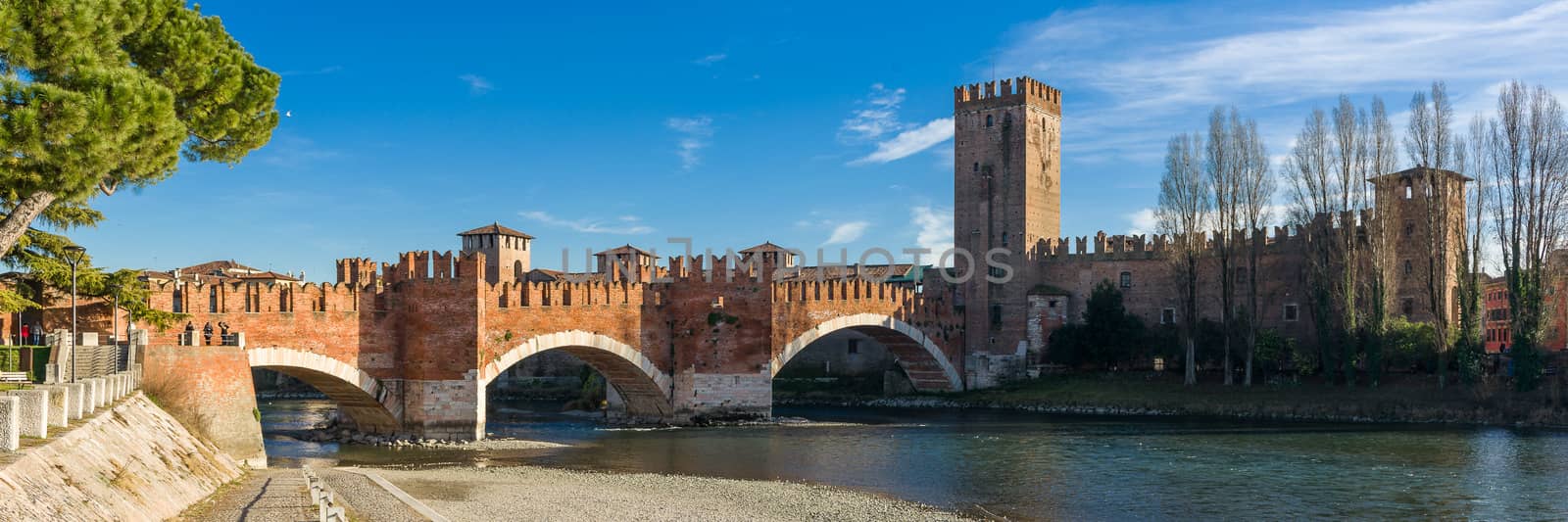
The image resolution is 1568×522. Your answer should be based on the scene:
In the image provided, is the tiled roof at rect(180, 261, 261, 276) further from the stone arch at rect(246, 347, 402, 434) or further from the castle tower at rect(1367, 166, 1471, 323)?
the castle tower at rect(1367, 166, 1471, 323)

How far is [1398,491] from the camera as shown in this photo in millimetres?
19719

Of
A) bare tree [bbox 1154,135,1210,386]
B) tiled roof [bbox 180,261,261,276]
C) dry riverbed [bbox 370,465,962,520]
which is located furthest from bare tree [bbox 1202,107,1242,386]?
tiled roof [bbox 180,261,261,276]

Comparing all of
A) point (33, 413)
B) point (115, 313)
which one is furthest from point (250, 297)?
point (33, 413)

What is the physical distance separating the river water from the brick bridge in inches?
58.0

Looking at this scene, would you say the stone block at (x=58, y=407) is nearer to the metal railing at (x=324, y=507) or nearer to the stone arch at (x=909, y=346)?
the metal railing at (x=324, y=507)

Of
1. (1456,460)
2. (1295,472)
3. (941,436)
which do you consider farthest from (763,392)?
(1456,460)

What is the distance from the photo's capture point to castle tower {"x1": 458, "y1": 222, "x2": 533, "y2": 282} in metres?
55.8

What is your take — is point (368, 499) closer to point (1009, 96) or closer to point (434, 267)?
point (434, 267)

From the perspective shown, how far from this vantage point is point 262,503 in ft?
41.5

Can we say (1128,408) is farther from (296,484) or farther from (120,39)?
(120,39)

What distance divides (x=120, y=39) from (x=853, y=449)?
16912 millimetres

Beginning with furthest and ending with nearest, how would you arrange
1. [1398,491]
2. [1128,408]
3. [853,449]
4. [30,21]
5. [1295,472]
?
[1128,408], [853,449], [1295,472], [1398,491], [30,21]

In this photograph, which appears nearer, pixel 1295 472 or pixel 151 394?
pixel 151 394

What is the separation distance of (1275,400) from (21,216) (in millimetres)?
31446
